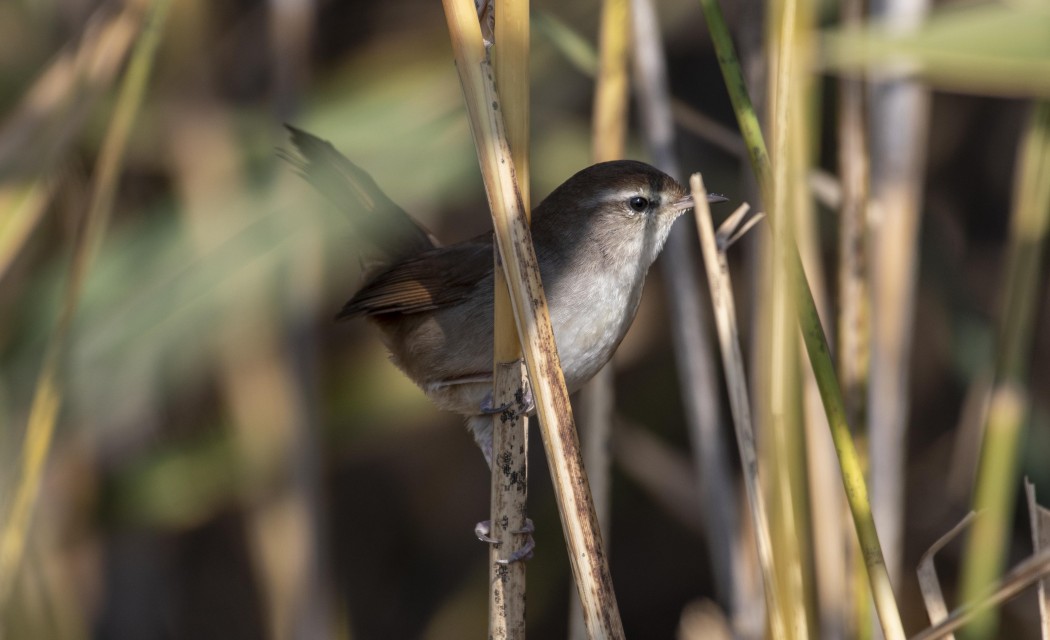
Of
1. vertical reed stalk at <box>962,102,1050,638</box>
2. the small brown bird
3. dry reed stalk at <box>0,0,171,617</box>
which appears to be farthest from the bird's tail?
vertical reed stalk at <box>962,102,1050,638</box>

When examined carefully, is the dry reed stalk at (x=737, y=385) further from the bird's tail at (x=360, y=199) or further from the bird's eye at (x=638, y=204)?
the bird's tail at (x=360, y=199)

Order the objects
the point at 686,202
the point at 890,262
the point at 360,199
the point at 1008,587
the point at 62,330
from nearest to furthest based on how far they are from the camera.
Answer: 1. the point at 1008,587
2. the point at 62,330
3. the point at 686,202
4. the point at 890,262
5. the point at 360,199


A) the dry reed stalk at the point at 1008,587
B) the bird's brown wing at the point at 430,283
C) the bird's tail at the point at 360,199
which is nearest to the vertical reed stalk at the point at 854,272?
the dry reed stalk at the point at 1008,587

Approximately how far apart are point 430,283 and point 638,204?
460 mm

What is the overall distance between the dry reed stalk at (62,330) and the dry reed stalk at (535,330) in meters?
0.72

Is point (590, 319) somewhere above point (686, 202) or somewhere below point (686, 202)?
below

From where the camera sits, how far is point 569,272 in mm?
1840

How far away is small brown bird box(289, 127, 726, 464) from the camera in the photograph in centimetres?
180

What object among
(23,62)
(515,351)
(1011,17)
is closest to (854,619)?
(515,351)

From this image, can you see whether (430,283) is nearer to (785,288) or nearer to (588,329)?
(588,329)

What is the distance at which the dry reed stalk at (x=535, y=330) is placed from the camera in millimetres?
1149

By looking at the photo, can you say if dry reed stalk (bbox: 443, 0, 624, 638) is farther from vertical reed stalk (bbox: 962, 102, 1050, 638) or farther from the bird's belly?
vertical reed stalk (bbox: 962, 102, 1050, 638)

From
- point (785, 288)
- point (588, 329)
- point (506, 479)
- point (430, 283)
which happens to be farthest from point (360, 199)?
point (785, 288)

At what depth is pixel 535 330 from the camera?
3.85ft
